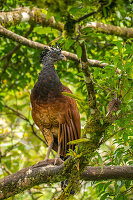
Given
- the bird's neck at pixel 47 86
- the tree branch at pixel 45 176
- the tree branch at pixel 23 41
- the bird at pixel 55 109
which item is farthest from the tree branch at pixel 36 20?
the tree branch at pixel 45 176

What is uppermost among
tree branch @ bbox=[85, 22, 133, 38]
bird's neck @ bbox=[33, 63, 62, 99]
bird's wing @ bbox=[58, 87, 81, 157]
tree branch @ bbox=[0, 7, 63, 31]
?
tree branch @ bbox=[0, 7, 63, 31]

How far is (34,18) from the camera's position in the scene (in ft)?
17.0

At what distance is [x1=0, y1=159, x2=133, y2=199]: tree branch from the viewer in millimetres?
3145

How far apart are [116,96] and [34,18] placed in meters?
3.01

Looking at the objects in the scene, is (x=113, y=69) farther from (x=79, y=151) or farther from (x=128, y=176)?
(x=128, y=176)

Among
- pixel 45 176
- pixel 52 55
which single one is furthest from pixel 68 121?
pixel 52 55

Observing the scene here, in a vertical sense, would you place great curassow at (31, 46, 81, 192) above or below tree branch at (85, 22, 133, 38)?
below

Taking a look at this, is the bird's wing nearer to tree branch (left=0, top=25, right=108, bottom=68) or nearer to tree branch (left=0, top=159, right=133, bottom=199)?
tree branch (left=0, top=159, right=133, bottom=199)

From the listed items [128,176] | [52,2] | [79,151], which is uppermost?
[52,2]

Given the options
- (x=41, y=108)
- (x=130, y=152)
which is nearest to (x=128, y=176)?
(x=130, y=152)

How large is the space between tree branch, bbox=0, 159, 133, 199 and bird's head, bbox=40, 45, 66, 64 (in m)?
1.95

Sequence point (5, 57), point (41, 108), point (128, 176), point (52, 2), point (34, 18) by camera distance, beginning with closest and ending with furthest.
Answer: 1. point (52, 2)
2. point (128, 176)
3. point (41, 108)
4. point (34, 18)
5. point (5, 57)

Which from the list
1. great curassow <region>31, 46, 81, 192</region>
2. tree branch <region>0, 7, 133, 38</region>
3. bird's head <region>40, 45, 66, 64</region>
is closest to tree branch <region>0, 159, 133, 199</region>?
great curassow <region>31, 46, 81, 192</region>

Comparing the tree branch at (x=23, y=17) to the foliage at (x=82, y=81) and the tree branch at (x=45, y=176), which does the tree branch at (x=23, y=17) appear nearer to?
the foliage at (x=82, y=81)
